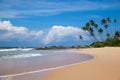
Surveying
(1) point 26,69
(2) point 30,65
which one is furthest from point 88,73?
(2) point 30,65

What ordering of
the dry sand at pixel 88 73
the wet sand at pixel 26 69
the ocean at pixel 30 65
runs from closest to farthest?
the dry sand at pixel 88 73 < the wet sand at pixel 26 69 < the ocean at pixel 30 65

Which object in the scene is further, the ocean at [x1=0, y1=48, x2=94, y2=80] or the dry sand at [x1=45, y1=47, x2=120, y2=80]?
the ocean at [x1=0, y1=48, x2=94, y2=80]

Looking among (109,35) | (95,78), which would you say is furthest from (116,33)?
(95,78)

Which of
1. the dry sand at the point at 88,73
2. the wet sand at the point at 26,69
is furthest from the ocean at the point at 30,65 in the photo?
the dry sand at the point at 88,73

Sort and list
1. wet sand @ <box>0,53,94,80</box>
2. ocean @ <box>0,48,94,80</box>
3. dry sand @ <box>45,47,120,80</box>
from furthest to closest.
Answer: ocean @ <box>0,48,94,80</box>, wet sand @ <box>0,53,94,80</box>, dry sand @ <box>45,47,120,80</box>

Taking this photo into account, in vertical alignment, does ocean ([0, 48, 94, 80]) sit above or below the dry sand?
below

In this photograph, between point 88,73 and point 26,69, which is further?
point 26,69

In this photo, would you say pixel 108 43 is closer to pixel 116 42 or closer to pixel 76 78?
pixel 116 42

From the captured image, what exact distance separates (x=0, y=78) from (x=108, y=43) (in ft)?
236

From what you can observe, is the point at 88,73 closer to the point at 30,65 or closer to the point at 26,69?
the point at 26,69

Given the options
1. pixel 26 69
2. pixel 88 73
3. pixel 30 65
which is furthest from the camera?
pixel 30 65

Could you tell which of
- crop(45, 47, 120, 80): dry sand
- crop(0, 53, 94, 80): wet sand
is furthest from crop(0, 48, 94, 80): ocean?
crop(45, 47, 120, 80): dry sand

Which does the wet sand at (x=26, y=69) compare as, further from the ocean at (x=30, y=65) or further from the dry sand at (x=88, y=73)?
the dry sand at (x=88, y=73)

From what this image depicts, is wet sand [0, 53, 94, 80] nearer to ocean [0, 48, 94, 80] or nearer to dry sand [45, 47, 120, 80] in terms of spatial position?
ocean [0, 48, 94, 80]
